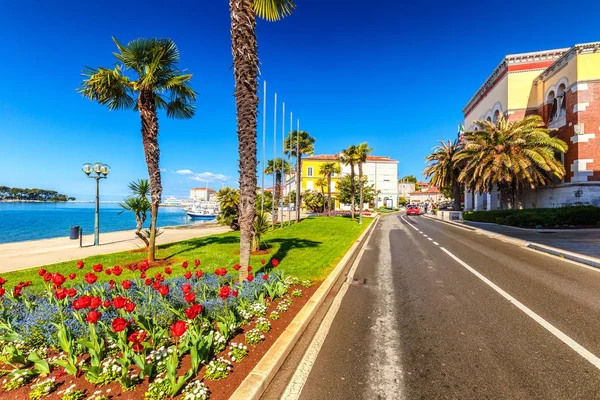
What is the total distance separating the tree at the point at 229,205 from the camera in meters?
20.6

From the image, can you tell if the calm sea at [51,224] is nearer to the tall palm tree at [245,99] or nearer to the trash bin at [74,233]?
the trash bin at [74,233]

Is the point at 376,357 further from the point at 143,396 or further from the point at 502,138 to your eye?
the point at 502,138

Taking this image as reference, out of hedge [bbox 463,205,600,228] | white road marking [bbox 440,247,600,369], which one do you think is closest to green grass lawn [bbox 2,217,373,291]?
white road marking [bbox 440,247,600,369]

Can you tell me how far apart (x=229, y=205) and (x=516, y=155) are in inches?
969

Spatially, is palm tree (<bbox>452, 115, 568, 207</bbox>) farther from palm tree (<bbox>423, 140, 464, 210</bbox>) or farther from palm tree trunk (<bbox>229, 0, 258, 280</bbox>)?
palm tree trunk (<bbox>229, 0, 258, 280</bbox>)

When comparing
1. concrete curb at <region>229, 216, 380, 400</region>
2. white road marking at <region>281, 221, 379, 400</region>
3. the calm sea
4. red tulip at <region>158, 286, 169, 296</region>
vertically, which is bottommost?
the calm sea

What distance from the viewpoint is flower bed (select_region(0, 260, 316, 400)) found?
267 centimetres

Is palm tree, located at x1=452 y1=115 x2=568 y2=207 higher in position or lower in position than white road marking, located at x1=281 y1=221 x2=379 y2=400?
higher

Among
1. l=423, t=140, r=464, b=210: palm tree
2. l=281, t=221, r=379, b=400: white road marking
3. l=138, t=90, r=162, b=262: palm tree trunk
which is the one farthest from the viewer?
l=423, t=140, r=464, b=210: palm tree

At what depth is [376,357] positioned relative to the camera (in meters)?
3.61

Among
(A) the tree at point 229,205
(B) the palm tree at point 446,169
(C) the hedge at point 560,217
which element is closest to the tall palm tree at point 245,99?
(A) the tree at point 229,205

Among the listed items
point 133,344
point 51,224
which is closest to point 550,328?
point 133,344

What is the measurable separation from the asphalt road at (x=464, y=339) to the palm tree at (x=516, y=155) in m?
18.6

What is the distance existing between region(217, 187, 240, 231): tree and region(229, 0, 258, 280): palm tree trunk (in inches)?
573
